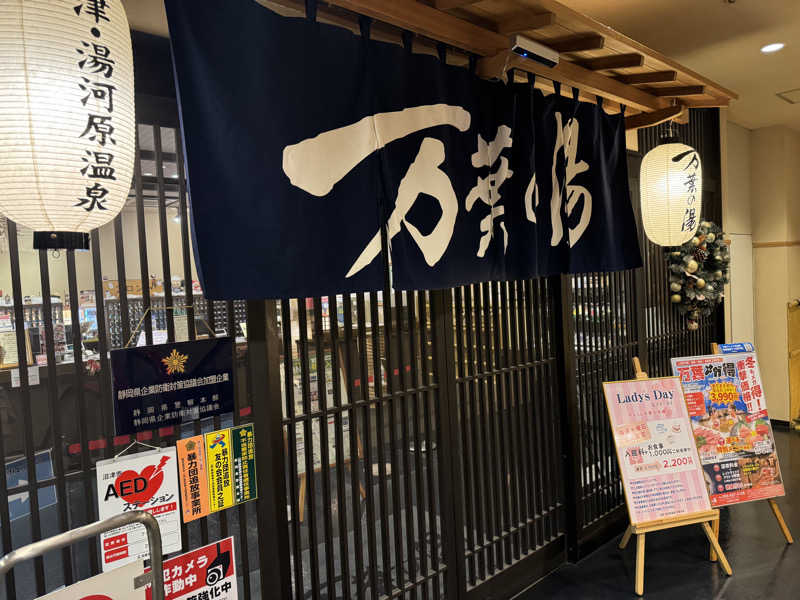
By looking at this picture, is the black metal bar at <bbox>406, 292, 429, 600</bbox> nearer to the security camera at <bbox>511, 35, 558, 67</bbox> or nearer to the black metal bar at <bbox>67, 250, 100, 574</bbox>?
the security camera at <bbox>511, 35, 558, 67</bbox>

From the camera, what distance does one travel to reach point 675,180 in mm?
3443

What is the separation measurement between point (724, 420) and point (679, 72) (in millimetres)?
2276

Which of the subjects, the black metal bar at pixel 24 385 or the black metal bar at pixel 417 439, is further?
the black metal bar at pixel 417 439

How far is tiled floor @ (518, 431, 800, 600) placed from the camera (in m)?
3.12

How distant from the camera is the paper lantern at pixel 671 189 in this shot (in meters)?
3.44

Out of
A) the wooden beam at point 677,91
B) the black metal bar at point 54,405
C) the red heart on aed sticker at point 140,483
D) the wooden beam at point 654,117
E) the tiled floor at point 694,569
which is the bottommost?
the tiled floor at point 694,569

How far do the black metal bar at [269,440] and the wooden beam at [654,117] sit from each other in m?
2.95

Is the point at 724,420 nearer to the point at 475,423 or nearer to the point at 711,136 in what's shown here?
the point at 475,423

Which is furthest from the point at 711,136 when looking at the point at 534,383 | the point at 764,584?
the point at 764,584

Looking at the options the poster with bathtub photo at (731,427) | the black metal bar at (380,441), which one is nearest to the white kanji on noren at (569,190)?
the black metal bar at (380,441)

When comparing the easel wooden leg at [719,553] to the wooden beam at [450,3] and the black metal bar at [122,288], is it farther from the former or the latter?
the black metal bar at [122,288]

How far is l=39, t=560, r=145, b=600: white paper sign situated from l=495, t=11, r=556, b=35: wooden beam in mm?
2597

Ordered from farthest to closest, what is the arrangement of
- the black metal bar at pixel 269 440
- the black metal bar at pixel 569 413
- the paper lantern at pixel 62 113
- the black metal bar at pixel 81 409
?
the black metal bar at pixel 569 413, the black metal bar at pixel 269 440, the black metal bar at pixel 81 409, the paper lantern at pixel 62 113

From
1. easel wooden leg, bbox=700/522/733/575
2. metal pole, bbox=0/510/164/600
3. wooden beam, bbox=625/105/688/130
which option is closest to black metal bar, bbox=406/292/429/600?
metal pole, bbox=0/510/164/600
